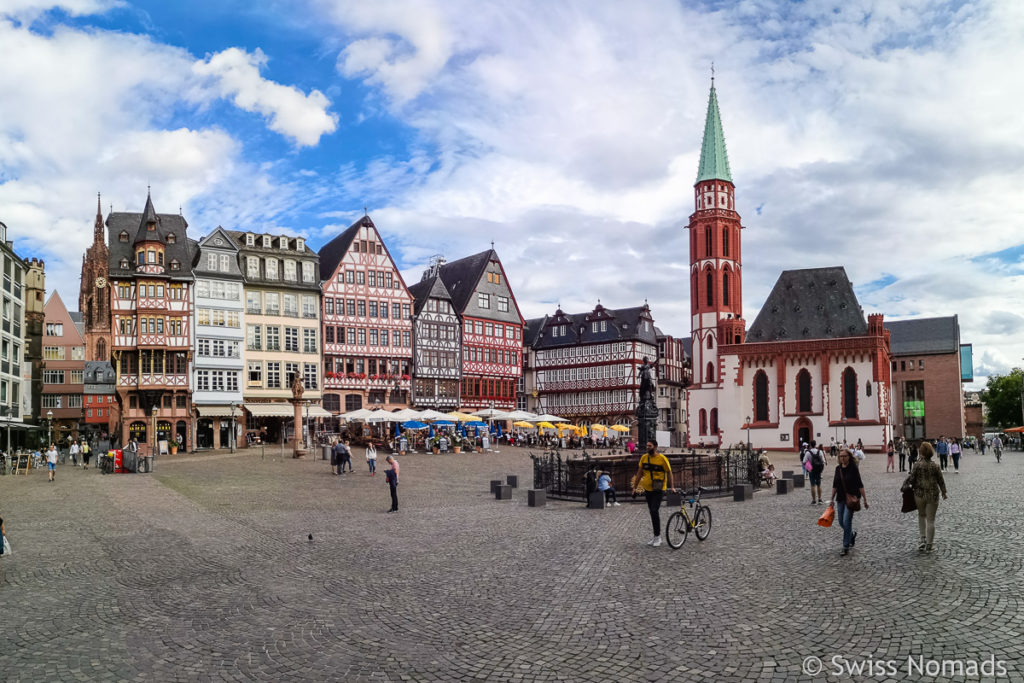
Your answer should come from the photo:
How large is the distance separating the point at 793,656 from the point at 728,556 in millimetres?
5525

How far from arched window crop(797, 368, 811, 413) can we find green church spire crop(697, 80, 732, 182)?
20.4m

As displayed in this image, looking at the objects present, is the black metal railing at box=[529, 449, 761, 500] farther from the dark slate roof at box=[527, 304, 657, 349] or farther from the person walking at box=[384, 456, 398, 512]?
the dark slate roof at box=[527, 304, 657, 349]

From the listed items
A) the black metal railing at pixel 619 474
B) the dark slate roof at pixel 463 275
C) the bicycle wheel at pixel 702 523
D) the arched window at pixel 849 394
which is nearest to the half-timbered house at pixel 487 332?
the dark slate roof at pixel 463 275

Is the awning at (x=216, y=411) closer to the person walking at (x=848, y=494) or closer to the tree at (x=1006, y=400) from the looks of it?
the person walking at (x=848, y=494)

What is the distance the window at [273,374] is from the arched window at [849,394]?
145 ft

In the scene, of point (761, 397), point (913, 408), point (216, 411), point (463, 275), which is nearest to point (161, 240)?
point (216, 411)

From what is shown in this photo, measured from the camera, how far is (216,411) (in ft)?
A: 184

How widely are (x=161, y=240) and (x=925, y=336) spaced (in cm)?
8728

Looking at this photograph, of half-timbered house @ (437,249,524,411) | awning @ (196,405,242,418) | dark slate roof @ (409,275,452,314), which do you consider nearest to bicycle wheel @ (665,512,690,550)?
awning @ (196,405,242,418)

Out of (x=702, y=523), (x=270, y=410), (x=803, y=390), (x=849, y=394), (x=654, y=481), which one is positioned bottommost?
(x=702, y=523)

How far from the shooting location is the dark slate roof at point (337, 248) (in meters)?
64.5

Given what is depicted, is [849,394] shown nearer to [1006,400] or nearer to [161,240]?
[161,240]

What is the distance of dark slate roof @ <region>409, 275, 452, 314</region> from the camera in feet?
226

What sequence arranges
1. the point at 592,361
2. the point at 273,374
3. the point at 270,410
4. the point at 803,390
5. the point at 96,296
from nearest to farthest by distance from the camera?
the point at 270,410, the point at 273,374, the point at 803,390, the point at 96,296, the point at 592,361
